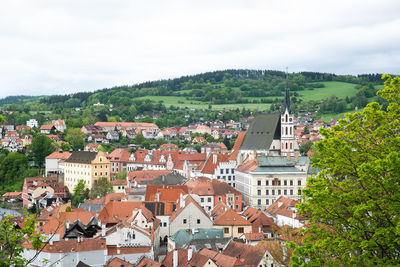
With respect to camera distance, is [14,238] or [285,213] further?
[285,213]

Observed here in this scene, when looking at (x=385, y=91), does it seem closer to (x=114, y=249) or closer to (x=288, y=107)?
(x=114, y=249)

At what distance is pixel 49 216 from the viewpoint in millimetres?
65812

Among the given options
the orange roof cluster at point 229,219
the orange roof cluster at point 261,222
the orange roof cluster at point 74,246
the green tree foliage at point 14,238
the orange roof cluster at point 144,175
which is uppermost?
the green tree foliage at point 14,238

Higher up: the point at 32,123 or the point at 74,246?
the point at 32,123

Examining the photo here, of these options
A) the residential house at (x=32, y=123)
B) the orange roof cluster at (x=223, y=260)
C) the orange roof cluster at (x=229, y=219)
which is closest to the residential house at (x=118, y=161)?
the residential house at (x=32, y=123)

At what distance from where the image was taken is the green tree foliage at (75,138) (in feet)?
422

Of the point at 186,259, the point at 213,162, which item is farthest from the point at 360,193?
the point at 213,162

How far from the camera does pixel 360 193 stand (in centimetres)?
1603

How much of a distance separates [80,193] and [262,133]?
35450 millimetres

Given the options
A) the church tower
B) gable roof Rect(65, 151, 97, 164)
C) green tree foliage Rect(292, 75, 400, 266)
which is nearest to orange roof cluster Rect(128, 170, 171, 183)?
gable roof Rect(65, 151, 97, 164)

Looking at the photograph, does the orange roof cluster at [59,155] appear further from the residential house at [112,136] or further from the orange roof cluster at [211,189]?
the orange roof cluster at [211,189]

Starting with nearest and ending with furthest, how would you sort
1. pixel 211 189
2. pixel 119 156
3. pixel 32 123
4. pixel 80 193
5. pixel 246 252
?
pixel 246 252
pixel 211 189
pixel 80 193
pixel 119 156
pixel 32 123

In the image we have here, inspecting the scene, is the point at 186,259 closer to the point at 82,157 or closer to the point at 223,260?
the point at 223,260

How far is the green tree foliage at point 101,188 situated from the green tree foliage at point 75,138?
34.7 m
